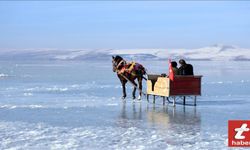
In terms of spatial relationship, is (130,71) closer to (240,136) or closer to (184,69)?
(184,69)

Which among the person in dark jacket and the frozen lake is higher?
the person in dark jacket

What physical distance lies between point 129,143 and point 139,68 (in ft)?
28.2

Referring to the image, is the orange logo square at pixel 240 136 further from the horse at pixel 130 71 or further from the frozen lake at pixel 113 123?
the horse at pixel 130 71

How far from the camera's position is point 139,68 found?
698 inches

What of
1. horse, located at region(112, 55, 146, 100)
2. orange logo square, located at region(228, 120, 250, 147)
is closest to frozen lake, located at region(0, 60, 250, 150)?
orange logo square, located at region(228, 120, 250, 147)

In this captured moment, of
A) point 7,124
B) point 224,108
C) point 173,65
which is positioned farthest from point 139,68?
point 7,124

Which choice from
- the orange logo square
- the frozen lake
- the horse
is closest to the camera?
the orange logo square

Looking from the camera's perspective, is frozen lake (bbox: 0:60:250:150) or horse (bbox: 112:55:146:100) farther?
horse (bbox: 112:55:146:100)

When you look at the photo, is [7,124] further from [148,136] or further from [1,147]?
[148,136]

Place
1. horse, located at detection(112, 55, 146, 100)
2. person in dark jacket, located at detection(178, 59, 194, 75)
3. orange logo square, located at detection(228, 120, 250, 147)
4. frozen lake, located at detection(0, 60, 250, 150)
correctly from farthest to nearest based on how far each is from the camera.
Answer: horse, located at detection(112, 55, 146, 100)
person in dark jacket, located at detection(178, 59, 194, 75)
frozen lake, located at detection(0, 60, 250, 150)
orange logo square, located at detection(228, 120, 250, 147)

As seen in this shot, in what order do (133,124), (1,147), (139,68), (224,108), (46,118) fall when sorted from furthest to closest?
(139,68) < (224,108) < (46,118) < (133,124) < (1,147)

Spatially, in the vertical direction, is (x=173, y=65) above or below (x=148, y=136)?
above

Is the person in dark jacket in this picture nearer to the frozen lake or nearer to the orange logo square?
the frozen lake

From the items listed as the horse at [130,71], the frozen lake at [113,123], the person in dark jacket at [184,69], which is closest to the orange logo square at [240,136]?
the frozen lake at [113,123]
